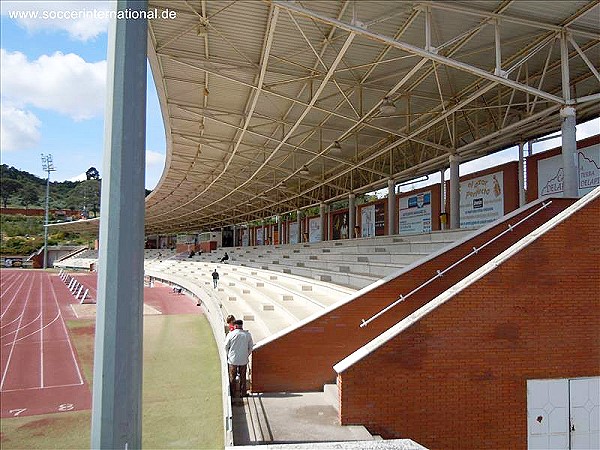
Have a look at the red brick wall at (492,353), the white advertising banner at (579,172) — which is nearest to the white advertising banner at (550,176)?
the white advertising banner at (579,172)

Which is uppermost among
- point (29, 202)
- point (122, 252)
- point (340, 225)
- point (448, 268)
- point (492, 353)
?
point (340, 225)

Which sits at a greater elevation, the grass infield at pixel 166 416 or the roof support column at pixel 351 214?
the roof support column at pixel 351 214

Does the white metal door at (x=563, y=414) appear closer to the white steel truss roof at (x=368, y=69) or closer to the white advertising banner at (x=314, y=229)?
the white steel truss roof at (x=368, y=69)

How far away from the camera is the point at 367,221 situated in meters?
26.6

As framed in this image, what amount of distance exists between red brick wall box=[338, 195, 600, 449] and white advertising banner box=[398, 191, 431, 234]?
13138 millimetres

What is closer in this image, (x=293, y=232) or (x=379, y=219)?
(x=379, y=219)

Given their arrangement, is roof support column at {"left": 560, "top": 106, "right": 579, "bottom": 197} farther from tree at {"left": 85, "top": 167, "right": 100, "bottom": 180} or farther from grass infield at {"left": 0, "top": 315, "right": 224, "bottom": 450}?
tree at {"left": 85, "top": 167, "right": 100, "bottom": 180}

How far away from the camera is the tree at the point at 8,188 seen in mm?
2684

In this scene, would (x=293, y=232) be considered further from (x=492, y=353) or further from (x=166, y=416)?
(x=492, y=353)

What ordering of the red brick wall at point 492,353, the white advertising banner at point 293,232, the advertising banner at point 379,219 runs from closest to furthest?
the red brick wall at point 492,353 → the advertising banner at point 379,219 → the white advertising banner at point 293,232

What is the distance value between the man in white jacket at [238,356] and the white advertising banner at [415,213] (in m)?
14.6

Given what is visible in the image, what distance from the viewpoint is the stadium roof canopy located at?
920cm

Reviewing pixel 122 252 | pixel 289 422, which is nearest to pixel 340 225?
pixel 289 422

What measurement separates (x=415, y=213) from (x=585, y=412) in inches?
601
